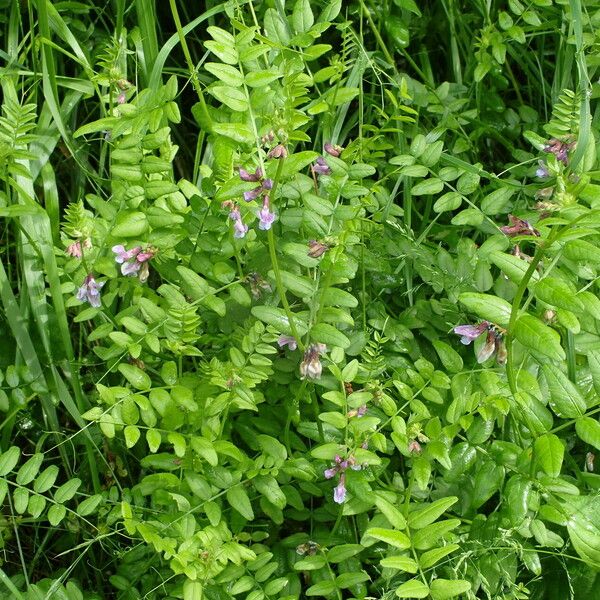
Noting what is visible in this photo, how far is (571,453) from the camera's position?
2.06 meters

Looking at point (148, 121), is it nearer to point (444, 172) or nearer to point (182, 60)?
point (444, 172)

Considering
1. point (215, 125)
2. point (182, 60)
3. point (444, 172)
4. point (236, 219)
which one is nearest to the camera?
point (215, 125)

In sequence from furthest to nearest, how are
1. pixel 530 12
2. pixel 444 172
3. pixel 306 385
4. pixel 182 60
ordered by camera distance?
pixel 182 60 < pixel 530 12 < pixel 444 172 < pixel 306 385

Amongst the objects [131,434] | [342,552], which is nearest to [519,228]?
[342,552]

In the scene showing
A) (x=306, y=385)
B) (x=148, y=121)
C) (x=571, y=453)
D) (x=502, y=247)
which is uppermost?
(x=148, y=121)

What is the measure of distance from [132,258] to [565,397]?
2.67ft

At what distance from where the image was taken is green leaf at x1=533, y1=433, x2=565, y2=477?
4.94 feet

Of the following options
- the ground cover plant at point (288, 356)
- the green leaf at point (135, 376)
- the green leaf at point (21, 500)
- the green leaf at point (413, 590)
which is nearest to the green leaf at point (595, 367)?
the ground cover plant at point (288, 356)

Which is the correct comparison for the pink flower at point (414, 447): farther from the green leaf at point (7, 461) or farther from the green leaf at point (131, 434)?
the green leaf at point (7, 461)

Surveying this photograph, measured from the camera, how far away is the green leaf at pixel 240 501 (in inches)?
69.1

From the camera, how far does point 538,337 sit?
1.45 metres

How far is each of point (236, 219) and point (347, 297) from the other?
0.24 m

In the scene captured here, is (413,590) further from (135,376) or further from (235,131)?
(235,131)

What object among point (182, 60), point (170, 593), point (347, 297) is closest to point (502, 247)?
point (347, 297)
